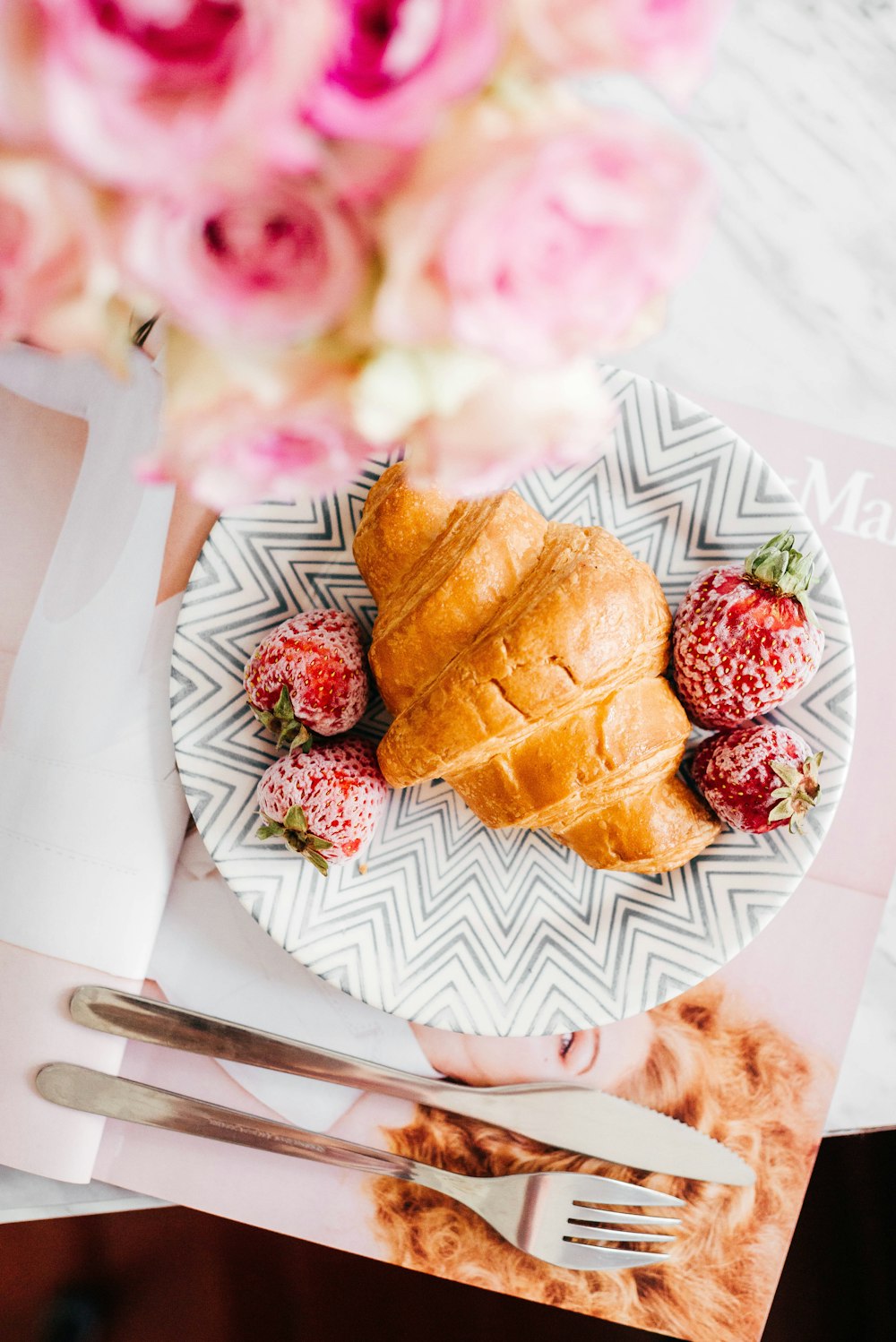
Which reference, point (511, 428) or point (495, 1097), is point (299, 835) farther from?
point (511, 428)

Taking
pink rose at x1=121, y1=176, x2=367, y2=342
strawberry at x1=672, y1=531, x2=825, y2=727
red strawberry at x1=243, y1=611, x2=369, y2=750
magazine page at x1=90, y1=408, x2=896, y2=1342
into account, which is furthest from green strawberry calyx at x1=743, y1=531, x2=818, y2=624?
pink rose at x1=121, y1=176, x2=367, y2=342

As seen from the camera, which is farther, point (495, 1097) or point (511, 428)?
point (495, 1097)

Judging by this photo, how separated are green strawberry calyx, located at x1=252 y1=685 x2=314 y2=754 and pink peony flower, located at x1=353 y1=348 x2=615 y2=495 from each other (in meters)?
0.56

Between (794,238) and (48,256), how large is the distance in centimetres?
106

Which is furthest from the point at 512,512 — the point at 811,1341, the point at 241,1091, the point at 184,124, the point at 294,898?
the point at 811,1341

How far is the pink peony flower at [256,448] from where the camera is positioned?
1.15ft

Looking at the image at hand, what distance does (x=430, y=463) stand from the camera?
377mm

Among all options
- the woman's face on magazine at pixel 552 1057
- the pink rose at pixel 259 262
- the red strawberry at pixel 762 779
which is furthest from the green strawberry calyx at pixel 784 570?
the pink rose at pixel 259 262

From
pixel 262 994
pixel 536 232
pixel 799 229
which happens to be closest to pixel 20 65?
pixel 536 232

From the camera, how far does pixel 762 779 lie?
0.88m

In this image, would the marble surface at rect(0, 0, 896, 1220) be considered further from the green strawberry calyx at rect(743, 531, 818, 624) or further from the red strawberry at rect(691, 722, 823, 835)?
the red strawberry at rect(691, 722, 823, 835)

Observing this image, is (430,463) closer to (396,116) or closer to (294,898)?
(396,116)

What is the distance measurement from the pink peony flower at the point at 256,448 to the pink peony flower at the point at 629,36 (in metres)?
0.14

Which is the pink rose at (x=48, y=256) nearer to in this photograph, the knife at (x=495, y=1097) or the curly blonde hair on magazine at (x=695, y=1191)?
the knife at (x=495, y=1097)
